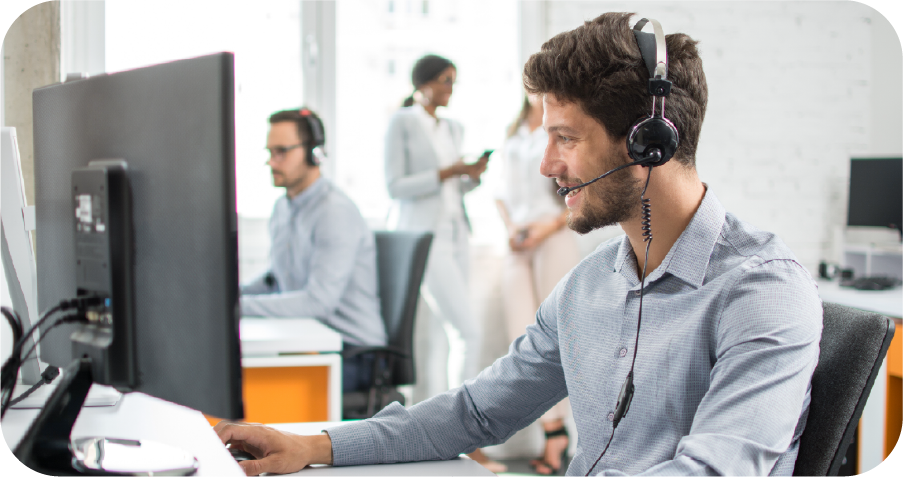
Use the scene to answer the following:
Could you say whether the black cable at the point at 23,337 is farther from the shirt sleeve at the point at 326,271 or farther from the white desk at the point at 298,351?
the shirt sleeve at the point at 326,271

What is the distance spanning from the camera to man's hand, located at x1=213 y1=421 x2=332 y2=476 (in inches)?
34.1

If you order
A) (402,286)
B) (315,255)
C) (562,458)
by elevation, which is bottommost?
(562,458)

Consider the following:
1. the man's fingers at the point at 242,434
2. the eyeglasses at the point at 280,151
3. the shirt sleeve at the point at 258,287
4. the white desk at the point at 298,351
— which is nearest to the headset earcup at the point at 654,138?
the man's fingers at the point at 242,434

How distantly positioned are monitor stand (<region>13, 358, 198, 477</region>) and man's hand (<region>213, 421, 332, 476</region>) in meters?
0.13

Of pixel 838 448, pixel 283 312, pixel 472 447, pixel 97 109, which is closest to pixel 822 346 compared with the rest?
pixel 838 448

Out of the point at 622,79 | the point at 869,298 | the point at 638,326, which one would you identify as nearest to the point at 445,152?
the point at 869,298

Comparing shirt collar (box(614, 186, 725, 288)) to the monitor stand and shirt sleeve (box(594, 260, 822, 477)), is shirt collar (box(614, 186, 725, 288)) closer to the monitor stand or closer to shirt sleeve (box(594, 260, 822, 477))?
shirt sleeve (box(594, 260, 822, 477))

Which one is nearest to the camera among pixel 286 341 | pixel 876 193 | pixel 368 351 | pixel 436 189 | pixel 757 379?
pixel 757 379

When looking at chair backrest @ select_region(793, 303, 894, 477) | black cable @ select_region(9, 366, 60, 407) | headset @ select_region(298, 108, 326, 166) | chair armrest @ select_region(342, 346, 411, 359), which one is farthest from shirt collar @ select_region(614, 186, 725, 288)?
headset @ select_region(298, 108, 326, 166)

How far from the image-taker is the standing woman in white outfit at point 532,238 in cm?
290

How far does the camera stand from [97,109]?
75 centimetres

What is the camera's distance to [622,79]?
0.97 metres

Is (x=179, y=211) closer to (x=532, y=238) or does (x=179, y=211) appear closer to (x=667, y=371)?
(x=667, y=371)

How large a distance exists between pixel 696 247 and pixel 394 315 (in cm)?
152
